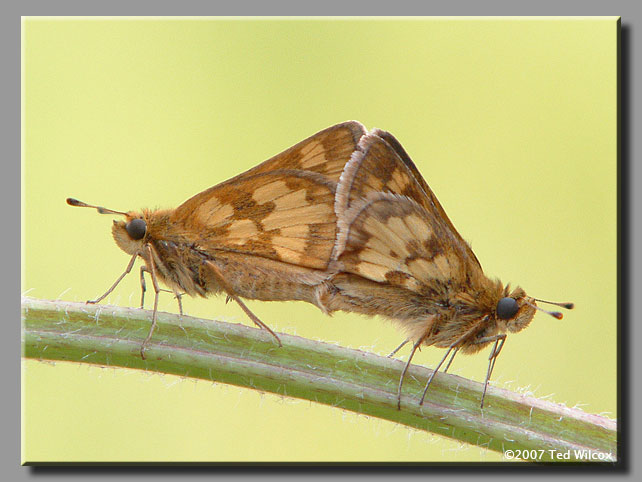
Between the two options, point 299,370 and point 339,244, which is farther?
point 339,244

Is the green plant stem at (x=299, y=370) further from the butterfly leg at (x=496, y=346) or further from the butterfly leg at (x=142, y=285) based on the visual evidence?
the butterfly leg at (x=142, y=285)

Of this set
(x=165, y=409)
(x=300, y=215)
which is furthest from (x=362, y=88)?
(x=165, y=409)

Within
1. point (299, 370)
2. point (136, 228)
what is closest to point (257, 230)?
point (136, 228)

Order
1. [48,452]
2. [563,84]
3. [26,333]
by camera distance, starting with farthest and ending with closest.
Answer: [563,84] < [48,452] < [26,333]

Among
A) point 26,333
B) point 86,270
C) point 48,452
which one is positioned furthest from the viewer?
point 86,270

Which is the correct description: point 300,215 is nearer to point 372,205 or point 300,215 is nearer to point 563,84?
point 372,205

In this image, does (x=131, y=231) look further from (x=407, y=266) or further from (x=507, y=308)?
(x=507, y=308)
